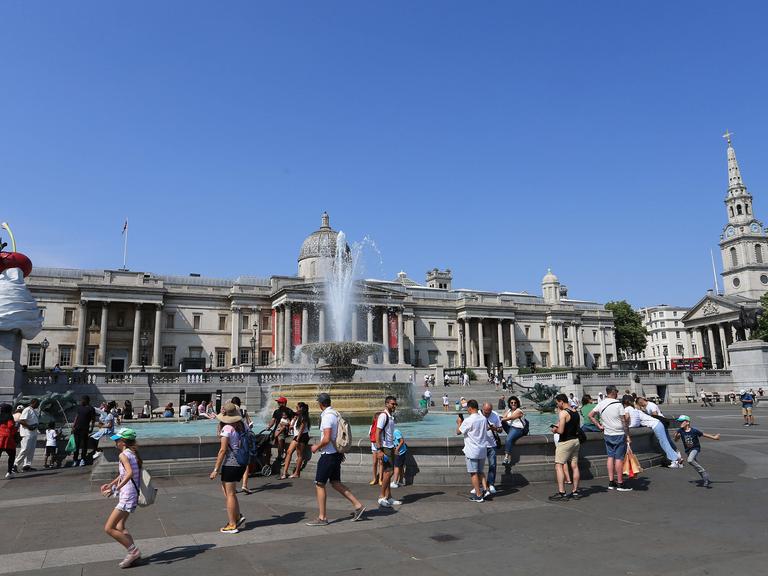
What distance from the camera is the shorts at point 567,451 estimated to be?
33.0 ft

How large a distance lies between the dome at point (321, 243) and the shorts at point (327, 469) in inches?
2516

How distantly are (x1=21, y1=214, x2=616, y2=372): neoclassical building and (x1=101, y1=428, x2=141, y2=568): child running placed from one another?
51434mm

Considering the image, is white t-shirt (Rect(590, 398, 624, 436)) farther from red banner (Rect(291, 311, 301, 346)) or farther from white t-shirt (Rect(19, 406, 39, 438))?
red banner (Rect(291, 311, 301, 346))

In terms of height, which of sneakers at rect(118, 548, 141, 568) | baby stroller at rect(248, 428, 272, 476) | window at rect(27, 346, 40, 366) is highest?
window at rect(27, 346, 40, 366)

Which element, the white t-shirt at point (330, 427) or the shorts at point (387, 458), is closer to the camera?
the white t-shirt at point (330, 427)

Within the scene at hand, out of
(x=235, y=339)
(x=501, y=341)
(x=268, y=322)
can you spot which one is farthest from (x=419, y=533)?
(x=501, y=341)

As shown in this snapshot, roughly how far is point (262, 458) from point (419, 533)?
6087mm

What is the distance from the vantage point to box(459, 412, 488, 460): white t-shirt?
9922mm

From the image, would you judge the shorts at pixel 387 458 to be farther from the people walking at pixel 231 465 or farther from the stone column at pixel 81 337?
the stone column at pixel 81 337

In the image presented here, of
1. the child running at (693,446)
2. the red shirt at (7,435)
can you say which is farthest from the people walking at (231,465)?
the red shirt at (7,435)

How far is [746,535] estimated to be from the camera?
7352 millimetres

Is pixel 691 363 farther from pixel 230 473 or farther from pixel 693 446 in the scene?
pixel 230 473

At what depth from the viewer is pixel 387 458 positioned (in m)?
9.69

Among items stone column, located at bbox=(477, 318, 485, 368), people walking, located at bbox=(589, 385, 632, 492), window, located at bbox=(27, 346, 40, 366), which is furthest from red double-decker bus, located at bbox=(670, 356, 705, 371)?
window, located at bbox=(27, 346, 40, 366)
